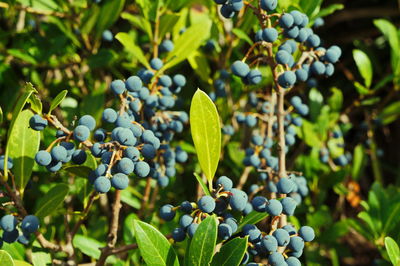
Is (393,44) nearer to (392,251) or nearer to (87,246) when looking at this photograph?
(392,251)

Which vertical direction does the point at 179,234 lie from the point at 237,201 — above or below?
below

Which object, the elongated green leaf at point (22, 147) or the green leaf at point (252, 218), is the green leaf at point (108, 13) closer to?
the elongated green leaf at point (22, 147)

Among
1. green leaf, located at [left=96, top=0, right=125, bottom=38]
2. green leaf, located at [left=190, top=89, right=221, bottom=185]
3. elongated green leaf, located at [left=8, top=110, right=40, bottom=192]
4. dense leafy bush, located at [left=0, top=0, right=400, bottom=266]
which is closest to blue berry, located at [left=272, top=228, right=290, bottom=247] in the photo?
dense leafy bush, located at [left=0, top=0, right=400, bottom=266]

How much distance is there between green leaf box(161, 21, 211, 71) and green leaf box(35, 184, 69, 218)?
26.9 inches

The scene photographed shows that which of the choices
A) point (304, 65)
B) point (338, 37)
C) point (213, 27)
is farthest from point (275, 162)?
point (338, 37)

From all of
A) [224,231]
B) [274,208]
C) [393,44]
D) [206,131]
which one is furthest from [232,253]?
[393,44]

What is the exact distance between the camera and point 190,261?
1158mm

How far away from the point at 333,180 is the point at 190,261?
4.21 feet

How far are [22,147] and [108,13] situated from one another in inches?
35.1

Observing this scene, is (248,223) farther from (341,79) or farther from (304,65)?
(341,79)

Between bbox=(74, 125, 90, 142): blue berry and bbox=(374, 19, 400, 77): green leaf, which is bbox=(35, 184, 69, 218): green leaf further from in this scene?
bbox=(374, 19, 400, 77): green leaf

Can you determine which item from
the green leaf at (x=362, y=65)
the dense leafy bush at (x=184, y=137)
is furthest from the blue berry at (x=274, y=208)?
the green leaf at (x=362, y=65)

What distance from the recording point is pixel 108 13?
208 centimetres

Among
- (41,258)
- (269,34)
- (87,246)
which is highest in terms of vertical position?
(269,34)
